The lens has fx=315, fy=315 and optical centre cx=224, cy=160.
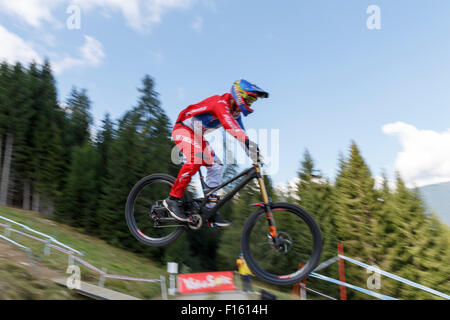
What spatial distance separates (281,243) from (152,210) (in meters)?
2.27

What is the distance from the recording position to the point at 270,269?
4.23 meters

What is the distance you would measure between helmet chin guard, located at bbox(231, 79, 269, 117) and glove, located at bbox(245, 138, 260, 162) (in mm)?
538

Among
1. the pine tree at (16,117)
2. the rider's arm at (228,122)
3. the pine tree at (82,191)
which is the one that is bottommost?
the rider's arm at (228,122)

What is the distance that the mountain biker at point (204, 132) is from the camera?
14.1 feet

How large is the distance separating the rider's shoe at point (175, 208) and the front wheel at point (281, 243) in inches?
42.1

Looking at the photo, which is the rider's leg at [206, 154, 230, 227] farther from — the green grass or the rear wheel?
the green grass

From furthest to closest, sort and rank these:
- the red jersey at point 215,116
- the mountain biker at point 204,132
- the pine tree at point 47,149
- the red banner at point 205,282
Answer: the pine tree at point 47,149, the red banner at point 205,282, the mountain biker at point 204,132, the red jersey at point 215,116

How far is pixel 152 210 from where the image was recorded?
17.0ft

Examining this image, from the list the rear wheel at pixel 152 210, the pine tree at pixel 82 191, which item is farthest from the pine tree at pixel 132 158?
the rear wheel at pixel 152 210

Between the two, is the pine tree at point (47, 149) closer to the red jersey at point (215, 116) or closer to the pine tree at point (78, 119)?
the pine tree at point (78, 119)

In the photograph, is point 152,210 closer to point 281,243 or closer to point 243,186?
point 243,186

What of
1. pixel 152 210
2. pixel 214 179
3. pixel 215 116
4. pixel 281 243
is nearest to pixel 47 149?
pixel 152 210

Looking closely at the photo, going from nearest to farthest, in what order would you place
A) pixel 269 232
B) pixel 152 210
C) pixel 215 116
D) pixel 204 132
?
pixel 269 232
pixel 215 116
pixel 204 132
pixel 152 210
